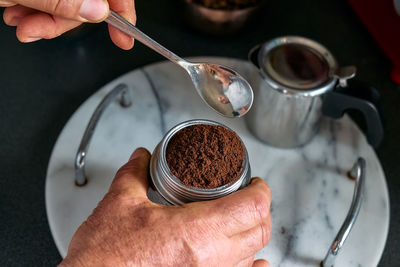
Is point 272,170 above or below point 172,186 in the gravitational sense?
below

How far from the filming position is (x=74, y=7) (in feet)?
1.60

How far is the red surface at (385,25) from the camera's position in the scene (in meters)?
0.84

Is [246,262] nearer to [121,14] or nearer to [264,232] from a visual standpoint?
[264,232]

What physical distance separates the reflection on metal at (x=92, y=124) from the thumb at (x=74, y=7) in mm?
214

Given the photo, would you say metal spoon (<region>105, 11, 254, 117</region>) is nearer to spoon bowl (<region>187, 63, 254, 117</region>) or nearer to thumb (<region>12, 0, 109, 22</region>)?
spoon bowl (<region>187, 63, 254, 117</region>)

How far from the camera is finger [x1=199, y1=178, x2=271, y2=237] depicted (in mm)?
486

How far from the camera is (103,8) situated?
1.63 ft

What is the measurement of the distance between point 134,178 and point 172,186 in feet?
0.18

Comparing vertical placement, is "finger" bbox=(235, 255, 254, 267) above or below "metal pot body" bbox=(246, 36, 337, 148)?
below

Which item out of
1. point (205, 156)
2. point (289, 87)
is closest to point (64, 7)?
point (205, 156)

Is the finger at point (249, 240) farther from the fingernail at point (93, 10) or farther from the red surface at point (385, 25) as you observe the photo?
the red surface at point (385, 25)

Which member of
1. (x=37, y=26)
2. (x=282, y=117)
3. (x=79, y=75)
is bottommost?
(x=79, y=75)

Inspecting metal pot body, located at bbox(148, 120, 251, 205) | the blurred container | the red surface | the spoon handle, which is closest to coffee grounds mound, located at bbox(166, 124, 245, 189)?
metal pot body, located at bbox(148, 120, 251, 205)

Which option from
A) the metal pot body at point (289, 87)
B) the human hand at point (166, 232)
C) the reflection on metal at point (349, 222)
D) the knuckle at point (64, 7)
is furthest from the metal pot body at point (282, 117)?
the knuckle at point (64, 7)
